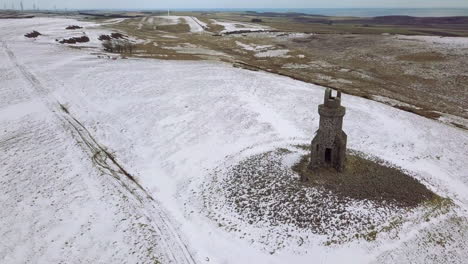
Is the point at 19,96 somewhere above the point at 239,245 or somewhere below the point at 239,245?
above

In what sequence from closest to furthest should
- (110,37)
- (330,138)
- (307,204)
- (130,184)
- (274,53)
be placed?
(307,204), (330,138), (130,184), (274,53), (110,37)

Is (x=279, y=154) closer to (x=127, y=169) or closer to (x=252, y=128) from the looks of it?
(x=252, y=128)

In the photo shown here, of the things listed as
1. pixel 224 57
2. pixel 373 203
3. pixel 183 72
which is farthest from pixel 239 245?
pixel 224 57

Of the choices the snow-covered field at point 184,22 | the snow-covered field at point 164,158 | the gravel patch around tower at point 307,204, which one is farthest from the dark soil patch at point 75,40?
the gravel patch around tower at point 307,204

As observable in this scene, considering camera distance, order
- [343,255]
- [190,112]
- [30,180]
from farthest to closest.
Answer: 1. [190,112]
2. [30,180]
3. [343,255]

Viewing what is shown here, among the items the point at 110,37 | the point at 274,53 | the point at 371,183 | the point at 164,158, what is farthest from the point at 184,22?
the point at 371,183

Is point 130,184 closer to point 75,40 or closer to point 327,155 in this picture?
point 327,155
